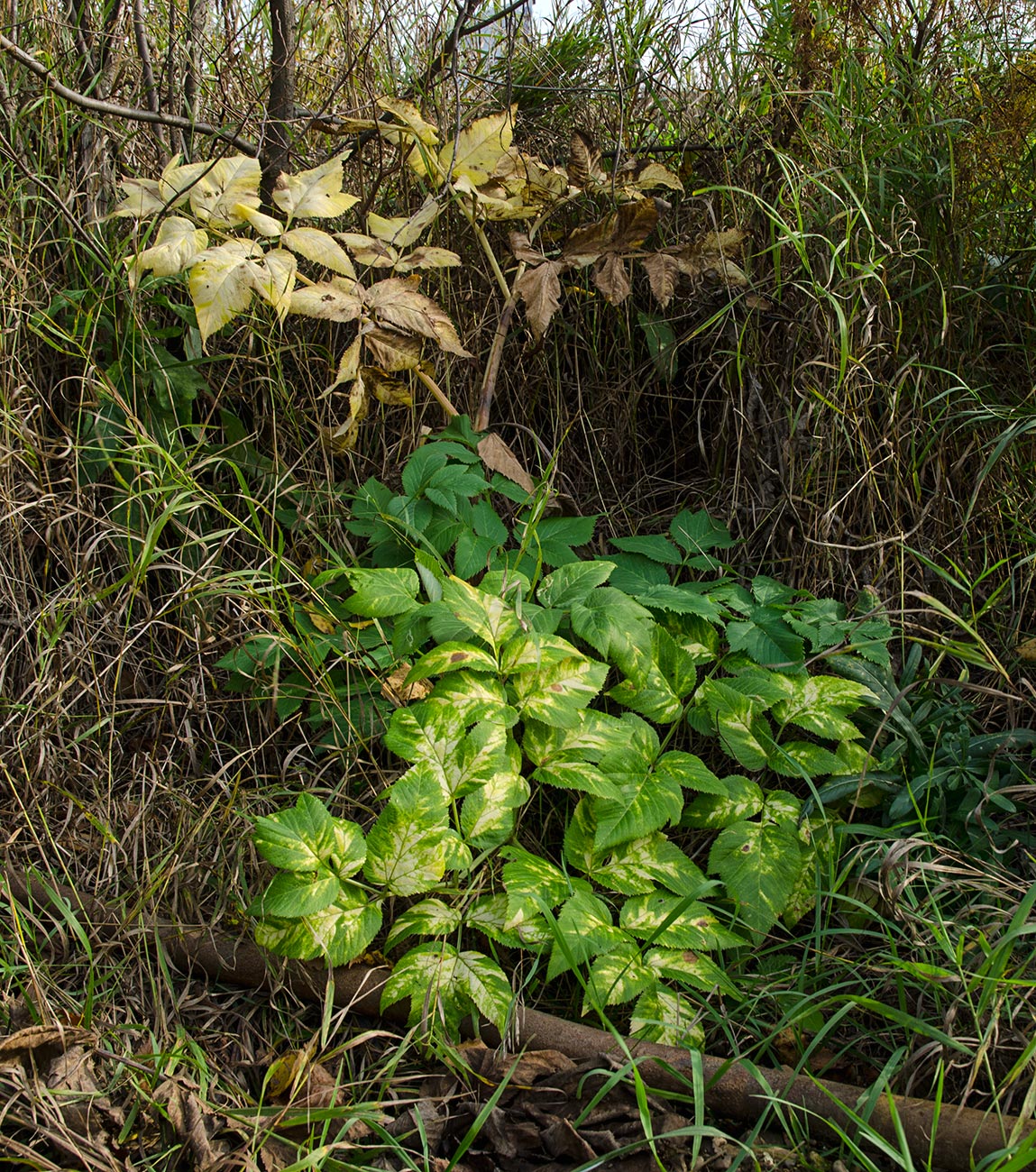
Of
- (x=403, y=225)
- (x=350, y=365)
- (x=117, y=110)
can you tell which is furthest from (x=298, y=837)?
(x=117, y=110)

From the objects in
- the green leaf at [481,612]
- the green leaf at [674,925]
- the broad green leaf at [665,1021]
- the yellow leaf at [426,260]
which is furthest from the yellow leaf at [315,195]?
the broad green leaf at [665,1021]

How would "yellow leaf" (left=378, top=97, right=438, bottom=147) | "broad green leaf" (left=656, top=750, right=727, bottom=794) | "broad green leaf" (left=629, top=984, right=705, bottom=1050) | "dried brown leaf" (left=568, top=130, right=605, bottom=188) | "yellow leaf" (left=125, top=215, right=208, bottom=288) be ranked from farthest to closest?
"dried brown leaf" (left=568, top=130, right=605, bottom=188)
"yellow leaf" (left=378, top=97, right=438, bottom=147)
"yellow leaf" (left=125, top=215, right=208, bottom=288)
"broad green leaf" (left=656, top=750, right=727, bottom=794)
"broad green leaf" (left=629, top=984, right=705, bottom=1050)

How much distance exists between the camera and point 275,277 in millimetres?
1800

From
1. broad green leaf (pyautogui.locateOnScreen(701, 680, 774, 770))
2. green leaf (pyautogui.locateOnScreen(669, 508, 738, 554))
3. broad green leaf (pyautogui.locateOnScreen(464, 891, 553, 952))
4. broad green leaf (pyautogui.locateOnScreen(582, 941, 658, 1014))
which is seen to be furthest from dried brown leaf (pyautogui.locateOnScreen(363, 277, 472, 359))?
broad green leaf (pyautogui.locateOnScreen(582, 941, 658, 1014))

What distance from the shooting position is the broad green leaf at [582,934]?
144 centimetres

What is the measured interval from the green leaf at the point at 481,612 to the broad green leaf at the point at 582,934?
0.44 metres

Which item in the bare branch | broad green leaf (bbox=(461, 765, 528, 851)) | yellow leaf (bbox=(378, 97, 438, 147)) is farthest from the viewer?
yellow leaf (bbox=(378, 97, 438, 147))

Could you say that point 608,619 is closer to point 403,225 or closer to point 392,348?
point 392,348

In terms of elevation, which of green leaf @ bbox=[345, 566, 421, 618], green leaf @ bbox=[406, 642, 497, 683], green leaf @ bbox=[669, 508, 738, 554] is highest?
green leaf @ bbox=[669, 508, 738, 554]

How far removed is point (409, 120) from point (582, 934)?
5.23 feet

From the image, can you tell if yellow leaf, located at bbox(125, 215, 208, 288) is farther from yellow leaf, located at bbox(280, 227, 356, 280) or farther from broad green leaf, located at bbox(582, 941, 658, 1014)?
broad green leaf, located at bbox(582, 941, 658, 1014)

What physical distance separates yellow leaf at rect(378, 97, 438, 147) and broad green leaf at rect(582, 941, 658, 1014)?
1610mm

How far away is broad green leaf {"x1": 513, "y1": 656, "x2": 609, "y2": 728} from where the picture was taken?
1.61 meters

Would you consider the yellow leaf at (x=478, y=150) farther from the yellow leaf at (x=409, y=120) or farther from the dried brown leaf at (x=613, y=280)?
the dried brown leaf at (x=613, y=280)
